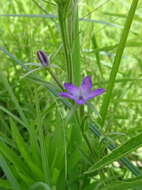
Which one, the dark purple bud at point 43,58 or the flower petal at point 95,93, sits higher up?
the dark purple bud at point 43,58

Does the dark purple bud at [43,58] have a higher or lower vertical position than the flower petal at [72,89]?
higher

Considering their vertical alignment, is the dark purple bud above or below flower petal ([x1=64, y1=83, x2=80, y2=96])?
above

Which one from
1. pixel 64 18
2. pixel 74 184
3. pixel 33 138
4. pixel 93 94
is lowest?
pixel 74 184

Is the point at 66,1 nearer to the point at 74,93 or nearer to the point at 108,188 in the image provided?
the point at 74,93

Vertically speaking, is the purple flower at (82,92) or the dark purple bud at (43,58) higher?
the dark purple bud at (43,58)

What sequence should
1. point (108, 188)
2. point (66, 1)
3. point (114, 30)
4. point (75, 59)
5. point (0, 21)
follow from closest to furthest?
point (66, 1)
point (108, 188)
point (75, 59)
point (0, 21)
point (114, 30)

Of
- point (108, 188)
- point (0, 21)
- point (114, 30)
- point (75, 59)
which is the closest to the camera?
point (108, 188)

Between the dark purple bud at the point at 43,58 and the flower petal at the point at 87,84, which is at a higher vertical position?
the dark purple bud at the point at 43,58

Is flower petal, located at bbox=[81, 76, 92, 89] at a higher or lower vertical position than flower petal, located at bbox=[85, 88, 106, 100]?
higher

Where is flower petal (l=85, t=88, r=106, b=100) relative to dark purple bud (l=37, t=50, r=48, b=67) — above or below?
below

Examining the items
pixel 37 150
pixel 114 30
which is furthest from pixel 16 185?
pixel 114 30

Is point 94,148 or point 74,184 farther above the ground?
point 94,148
